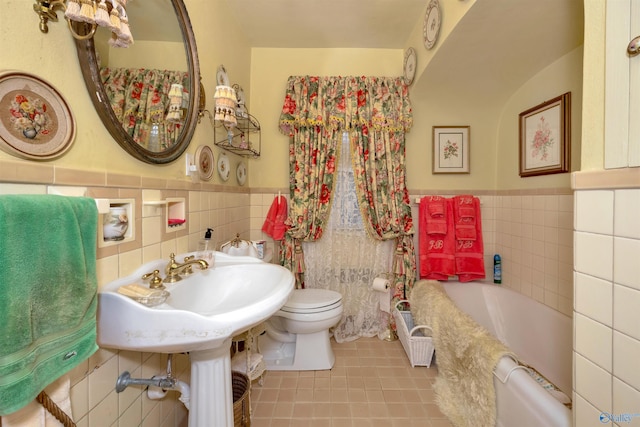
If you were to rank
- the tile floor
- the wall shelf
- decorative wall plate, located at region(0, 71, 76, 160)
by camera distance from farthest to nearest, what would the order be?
the wall shelf
the tile floor
decorative wall plate, located at region(0, 71, 76, 160)

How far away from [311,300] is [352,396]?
639 millimetres

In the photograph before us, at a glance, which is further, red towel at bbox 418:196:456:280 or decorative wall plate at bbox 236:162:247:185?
red towel at bbox 418:196:456:280

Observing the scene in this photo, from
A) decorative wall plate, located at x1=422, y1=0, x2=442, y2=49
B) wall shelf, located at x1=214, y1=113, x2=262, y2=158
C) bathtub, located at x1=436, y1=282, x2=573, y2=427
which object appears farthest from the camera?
wall shelf, located at x1=214, y1=113, x2=262, y2=158

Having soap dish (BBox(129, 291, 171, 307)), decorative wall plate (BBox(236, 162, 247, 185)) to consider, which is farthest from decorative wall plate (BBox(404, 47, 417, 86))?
soap dish (BBox(129, 291, 171, 307))

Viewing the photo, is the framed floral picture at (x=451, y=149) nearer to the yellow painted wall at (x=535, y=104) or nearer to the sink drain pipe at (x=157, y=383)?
the yellow painted wall at (x=535, y=104)

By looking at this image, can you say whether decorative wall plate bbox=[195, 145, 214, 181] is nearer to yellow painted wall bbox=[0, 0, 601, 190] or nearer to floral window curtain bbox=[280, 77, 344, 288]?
yellow painted wall bbox=[0, 0, 601, 190]

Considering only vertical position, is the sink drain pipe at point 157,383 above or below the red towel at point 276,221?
below

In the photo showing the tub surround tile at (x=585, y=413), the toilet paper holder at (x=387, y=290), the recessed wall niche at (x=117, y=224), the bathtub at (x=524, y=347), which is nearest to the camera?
the tub surround tile at (x=585, y=413)

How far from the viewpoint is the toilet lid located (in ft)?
6.18

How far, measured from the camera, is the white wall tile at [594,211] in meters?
0.72

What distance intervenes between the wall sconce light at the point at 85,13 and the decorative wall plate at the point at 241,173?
1.38 metres

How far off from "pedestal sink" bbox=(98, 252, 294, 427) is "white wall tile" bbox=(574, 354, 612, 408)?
35.2 inches

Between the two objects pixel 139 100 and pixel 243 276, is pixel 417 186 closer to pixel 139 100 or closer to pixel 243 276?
pixel 243 276

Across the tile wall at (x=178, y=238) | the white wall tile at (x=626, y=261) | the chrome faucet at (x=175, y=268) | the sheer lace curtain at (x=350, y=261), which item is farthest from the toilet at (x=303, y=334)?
the white wall tile at (x=626, y=261)
